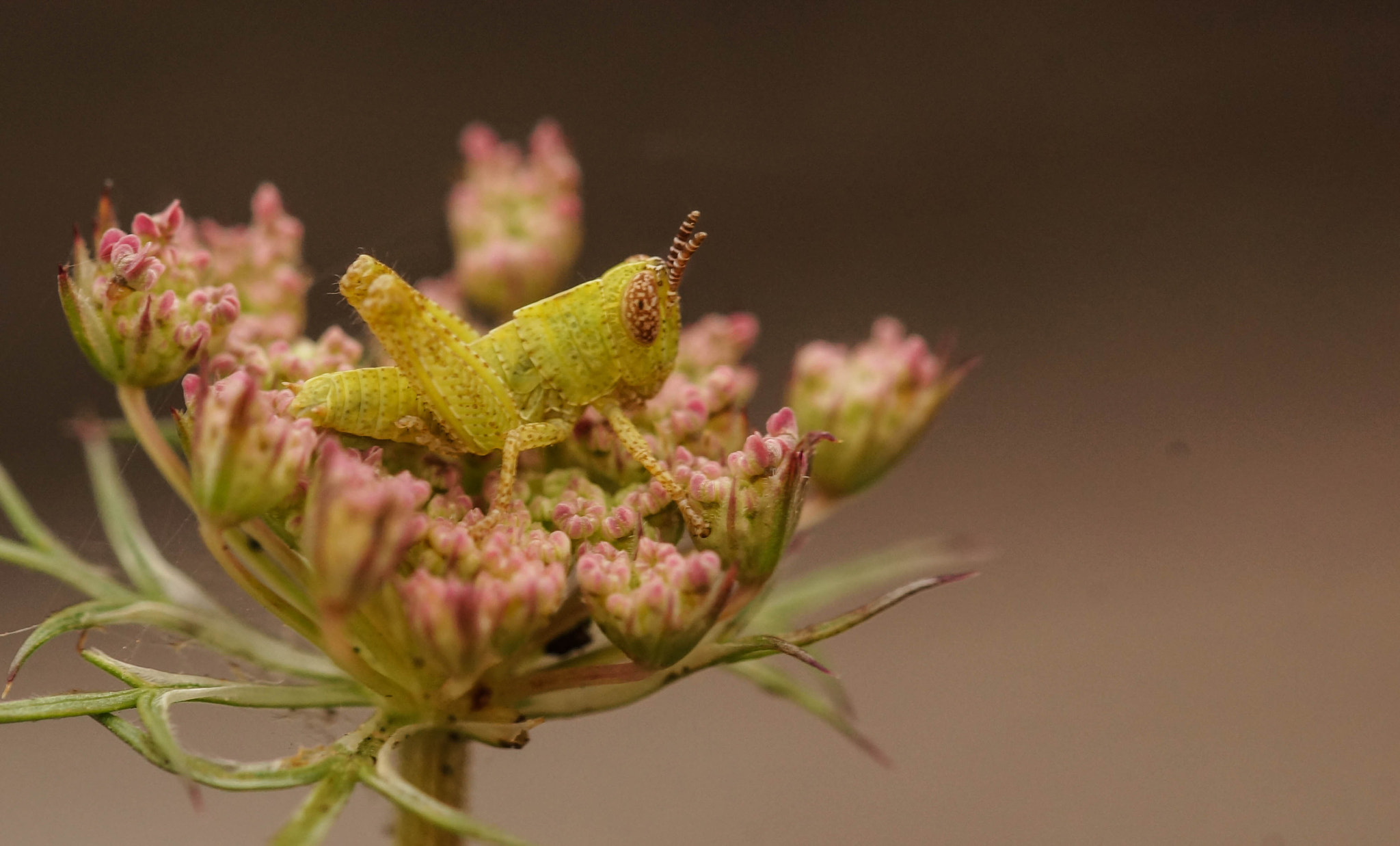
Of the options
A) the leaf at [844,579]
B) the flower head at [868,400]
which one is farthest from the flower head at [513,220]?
the leaf at [844,579]

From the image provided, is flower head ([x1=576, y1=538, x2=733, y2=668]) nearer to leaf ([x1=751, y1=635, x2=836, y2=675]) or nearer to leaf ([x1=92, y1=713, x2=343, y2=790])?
leaf ([x1=751, y1=635, x2=836, y2=675])

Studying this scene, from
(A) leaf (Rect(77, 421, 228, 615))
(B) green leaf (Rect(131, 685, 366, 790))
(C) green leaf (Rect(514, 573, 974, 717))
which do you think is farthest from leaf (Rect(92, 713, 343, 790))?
(A) leaf (Rect(77, 421, 228, 615))

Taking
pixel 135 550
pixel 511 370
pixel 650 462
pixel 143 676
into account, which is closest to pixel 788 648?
pixel 650 462

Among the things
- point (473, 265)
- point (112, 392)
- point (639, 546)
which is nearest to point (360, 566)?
point (639, 546)

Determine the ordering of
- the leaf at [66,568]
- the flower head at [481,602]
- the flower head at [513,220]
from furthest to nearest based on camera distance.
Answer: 1. the flower head at [513,220]
2. the leaf at [66,568]
3. the flower head at [481,602]

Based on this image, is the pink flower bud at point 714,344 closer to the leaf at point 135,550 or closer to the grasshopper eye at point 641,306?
the grasshopper eye at point 641,306

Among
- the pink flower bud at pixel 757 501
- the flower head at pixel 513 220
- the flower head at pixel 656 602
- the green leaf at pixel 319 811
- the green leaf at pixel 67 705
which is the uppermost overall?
the flower head at pixel 513 220

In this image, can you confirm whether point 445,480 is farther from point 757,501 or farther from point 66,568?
point 66,568
